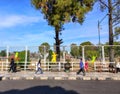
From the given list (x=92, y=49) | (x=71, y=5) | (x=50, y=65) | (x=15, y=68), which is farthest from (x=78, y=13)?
(x=15, y=68)

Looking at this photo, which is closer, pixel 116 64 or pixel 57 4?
pixel 116 64

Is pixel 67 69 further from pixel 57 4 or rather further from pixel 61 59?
pixel 57 4

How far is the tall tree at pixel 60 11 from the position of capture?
33.1 m

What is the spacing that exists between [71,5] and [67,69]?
6662mm

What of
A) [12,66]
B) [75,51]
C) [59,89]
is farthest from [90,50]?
[59,89]

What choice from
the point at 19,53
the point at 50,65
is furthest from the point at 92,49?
the point at 19,53

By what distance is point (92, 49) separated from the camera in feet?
109

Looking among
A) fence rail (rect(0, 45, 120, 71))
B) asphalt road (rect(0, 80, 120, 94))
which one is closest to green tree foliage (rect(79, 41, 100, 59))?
fence rail (rect(0, 45, 120, 71))

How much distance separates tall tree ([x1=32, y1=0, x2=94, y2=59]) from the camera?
33062 millimetres

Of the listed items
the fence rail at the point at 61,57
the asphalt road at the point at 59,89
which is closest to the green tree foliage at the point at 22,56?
the fence rail at the point at 61,57

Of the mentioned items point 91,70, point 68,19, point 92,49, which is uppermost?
point 68,19

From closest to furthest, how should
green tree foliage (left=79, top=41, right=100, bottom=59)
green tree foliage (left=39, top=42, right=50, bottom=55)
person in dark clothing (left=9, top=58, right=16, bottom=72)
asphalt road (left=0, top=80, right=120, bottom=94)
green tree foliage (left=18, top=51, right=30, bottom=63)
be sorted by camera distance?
asphalt road (left=0, top=80, right=120, bottom=94)
person in dark clothing (left=9, top=58, right=16, bottom=72)
green tree foliage (left=79, top=41, right=100, bottom=59)
green tree foliage (left=39, top=42, right=50, bottom=55)
green tree foliage (left=18, top=51, right=30, bottom=63)

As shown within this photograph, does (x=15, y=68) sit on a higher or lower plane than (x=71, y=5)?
lower

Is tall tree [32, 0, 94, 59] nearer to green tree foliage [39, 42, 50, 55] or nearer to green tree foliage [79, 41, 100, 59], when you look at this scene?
green tree foliage [39, 42, 50, 55]
